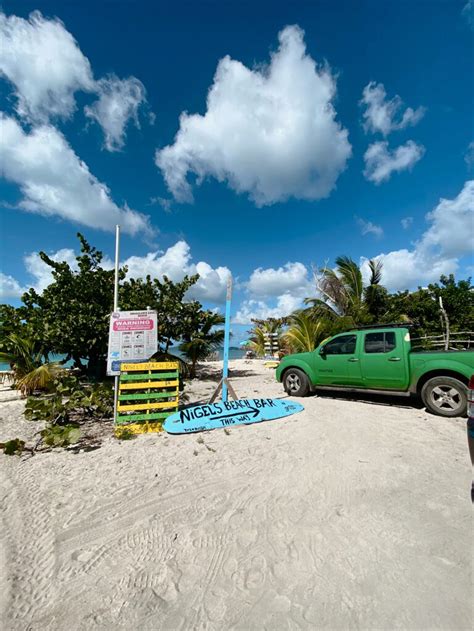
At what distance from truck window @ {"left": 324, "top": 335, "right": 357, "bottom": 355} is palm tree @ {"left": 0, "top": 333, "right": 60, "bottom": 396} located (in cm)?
807

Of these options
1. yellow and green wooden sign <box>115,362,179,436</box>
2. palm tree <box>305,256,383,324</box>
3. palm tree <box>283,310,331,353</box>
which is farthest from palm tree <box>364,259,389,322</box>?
yellow and green wooden sign <box>115,362,179,436</box>

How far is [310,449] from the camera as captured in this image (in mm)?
4133

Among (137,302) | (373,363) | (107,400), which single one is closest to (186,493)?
(107,400)

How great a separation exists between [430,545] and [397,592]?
0.62 meters

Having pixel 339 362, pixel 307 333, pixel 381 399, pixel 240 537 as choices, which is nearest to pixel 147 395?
pixel 240 537

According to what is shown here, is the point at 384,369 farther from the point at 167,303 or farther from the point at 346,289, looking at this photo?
the point at 346,289

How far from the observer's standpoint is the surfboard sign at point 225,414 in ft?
16.6

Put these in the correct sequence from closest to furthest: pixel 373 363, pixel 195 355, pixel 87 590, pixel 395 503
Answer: pixel 87 590, pixel 395 503, pixel 373 363, pixel 195 355

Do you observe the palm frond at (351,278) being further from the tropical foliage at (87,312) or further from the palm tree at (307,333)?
the tropical foliage at (87,312)

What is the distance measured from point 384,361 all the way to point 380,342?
45cm

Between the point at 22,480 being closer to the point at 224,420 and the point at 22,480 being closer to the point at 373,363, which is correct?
the point at 224,420

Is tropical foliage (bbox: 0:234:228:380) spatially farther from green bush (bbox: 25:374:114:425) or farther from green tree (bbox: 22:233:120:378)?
green bush (bbox: 25:374:114:425)

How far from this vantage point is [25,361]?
884 cm

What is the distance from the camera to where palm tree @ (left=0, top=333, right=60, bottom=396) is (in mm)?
8320
